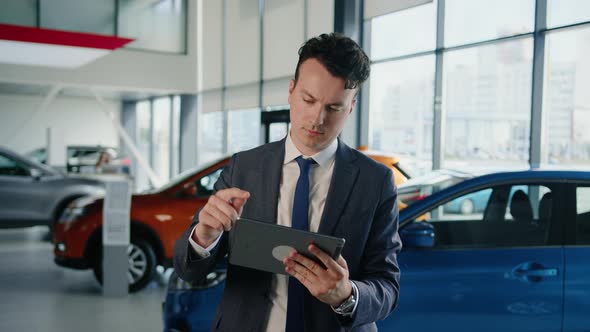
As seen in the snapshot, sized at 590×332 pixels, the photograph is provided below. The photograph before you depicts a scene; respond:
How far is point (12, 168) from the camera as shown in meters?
8.84

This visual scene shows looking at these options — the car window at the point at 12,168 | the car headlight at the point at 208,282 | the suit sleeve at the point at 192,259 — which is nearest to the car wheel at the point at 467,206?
the car headlight at the point at 208,282

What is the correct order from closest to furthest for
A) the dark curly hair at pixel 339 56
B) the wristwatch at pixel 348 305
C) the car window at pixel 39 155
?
the wristwatch at pixel 348 305, the dark curly hair at pixel 339 56, the car window at pixel 39 155

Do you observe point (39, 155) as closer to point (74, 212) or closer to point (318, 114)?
point (74, 212)

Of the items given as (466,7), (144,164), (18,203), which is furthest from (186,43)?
(466,7)

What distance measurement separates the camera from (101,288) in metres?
6.44

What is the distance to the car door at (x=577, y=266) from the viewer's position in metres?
3.01

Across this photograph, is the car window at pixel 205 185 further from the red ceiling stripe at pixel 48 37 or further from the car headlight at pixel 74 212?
the red ceiling stripe at pixel 48 37

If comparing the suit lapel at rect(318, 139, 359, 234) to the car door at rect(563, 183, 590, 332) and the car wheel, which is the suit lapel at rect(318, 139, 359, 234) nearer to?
the car wheel

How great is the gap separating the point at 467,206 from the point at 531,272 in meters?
0.50

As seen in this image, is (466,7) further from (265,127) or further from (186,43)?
(186,43)

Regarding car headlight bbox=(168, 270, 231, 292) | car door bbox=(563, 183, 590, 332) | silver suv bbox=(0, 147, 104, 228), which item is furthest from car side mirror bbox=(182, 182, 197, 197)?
car door bbox=(563, 183, 590, 332)

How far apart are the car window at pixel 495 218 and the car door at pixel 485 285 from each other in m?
0.01

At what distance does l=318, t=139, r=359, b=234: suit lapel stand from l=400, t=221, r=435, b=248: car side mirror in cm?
152

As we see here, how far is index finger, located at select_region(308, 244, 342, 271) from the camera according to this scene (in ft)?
4.29
